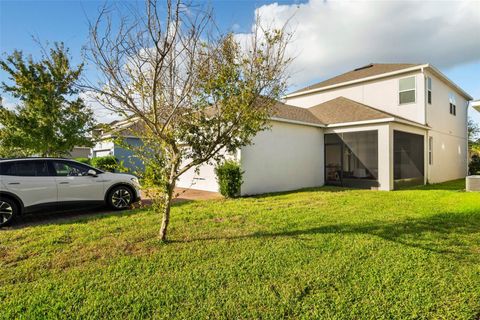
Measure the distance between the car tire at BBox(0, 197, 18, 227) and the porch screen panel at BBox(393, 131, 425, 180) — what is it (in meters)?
14.7

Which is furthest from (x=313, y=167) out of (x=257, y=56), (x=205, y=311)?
(x=205, y=311)

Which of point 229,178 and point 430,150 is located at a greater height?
point 430,150

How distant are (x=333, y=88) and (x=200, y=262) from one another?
1713cm

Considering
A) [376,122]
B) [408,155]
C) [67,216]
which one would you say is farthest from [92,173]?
[408,155]

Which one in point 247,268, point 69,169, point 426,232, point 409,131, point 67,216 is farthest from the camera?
point 409,131

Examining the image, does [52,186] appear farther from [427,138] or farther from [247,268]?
[427,138]

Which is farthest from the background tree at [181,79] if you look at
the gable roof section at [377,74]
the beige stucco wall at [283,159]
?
the gable roof section at [377,74]

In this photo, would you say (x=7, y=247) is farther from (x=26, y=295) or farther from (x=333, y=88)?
(x=333, y=88)

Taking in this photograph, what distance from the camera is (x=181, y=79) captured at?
16.0 feet

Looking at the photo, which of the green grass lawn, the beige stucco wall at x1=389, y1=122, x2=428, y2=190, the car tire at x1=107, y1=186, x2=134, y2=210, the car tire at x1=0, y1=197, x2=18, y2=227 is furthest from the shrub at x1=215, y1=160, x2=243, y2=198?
the beige stucco wall at x1=389, y1=122, x2=428, y2=190

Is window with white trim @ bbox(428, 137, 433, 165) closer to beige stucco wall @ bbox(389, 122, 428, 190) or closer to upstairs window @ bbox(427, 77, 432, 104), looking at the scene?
beige stucco wall @ bbox(389, 122, 428, 190)

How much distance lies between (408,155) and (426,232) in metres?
10.4

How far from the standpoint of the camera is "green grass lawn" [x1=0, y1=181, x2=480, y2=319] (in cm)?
295

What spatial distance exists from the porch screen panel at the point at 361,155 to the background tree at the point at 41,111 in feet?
42.9
